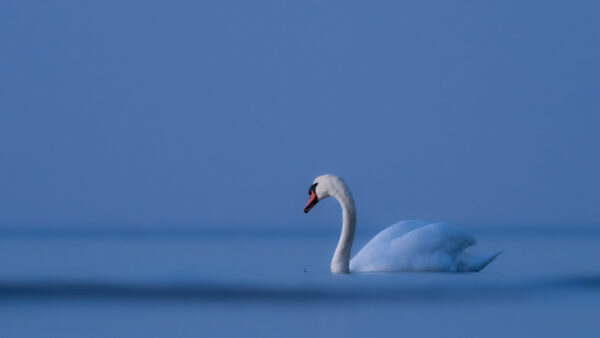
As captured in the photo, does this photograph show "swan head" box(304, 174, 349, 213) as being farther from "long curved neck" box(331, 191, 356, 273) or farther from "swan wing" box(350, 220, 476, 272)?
"swan wing" box(350, 220, 476, 272)

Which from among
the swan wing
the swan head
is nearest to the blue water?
the swan wing

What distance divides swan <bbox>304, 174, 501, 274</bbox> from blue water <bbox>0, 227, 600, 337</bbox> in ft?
0.40

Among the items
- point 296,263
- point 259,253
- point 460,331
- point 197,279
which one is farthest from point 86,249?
point 460,331

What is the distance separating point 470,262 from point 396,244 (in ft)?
2.78

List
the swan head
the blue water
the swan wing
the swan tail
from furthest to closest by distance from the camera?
the swan tail
the swan head
the swan wing
the blue water

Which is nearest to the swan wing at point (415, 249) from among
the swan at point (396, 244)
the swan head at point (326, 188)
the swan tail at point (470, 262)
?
the swan at point (396, 244)

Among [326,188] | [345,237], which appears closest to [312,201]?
[326,188]

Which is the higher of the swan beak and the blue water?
the swan beak

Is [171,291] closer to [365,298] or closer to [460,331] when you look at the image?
[365,298]

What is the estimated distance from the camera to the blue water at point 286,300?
6391 mm

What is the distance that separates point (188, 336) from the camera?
19.9ft

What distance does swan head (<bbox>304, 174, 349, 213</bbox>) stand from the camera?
9.03 m

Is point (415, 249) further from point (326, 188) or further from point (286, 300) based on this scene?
point (286, 300)

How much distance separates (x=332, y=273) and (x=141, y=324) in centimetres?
301
